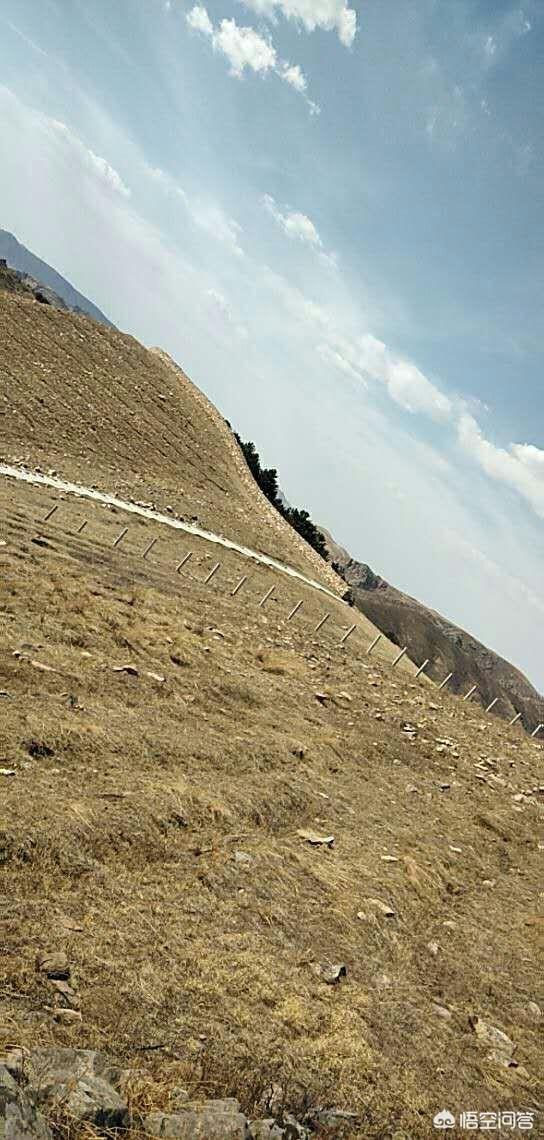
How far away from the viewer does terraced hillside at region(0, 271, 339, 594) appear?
145 feet

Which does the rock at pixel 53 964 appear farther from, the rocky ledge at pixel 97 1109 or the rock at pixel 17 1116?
the rock at pixel 17 1116

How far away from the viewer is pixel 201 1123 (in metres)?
4.71

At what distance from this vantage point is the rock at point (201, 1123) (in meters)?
4.53

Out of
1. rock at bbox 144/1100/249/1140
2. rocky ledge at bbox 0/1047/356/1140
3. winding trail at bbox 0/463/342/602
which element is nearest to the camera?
rocky ledge at bbox 0/1047/356/1140

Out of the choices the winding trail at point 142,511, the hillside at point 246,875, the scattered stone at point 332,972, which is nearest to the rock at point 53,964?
the hillside at point 246,875

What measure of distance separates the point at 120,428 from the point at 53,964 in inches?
1958

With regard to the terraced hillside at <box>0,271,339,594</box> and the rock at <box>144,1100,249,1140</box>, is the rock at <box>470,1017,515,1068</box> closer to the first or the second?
the rock at <box>144,1100,249,1140</box>

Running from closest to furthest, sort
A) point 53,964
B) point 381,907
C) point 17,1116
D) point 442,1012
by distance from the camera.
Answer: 1. point 17,1116
2. point 53,964
3. point 442,1012
4. point 381,907

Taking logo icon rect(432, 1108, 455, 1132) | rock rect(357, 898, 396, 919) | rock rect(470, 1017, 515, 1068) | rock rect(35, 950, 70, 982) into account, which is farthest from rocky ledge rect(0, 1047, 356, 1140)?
rock rect(357, 898, 396, 919)

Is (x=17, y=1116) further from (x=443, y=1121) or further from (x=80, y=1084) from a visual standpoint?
(x=443, y=1121)

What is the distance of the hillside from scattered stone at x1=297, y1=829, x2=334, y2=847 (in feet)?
0.14

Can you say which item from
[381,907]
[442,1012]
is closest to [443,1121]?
[442,1012]

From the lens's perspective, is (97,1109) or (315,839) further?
(315,839)

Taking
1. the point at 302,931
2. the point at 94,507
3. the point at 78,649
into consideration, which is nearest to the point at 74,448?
the point at 94,507
